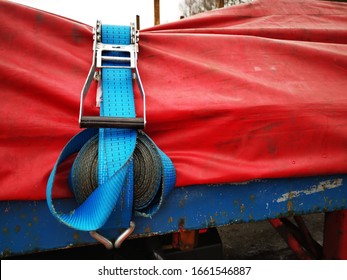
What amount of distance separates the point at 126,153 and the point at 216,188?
342 millimetres

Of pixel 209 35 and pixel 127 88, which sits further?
pixel 209 35

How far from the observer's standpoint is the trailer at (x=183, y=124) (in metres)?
0.86

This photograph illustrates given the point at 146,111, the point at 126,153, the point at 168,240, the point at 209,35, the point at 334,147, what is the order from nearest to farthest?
1. the point at 126,153
2. the point at 146,111
3. the point at 334,147
4. the point at 209,35
5. the point at 168,240

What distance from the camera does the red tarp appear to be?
0.88 m

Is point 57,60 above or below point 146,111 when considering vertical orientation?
above

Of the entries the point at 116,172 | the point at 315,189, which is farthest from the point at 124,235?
the point at 315,189

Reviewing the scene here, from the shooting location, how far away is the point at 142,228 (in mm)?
935

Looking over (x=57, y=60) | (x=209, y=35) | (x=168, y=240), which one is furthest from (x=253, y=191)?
(x=57, y=60)

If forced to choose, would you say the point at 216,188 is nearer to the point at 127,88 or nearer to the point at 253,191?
the point at 253,191

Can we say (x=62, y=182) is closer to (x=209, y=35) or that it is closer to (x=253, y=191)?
(x=253, y=191)

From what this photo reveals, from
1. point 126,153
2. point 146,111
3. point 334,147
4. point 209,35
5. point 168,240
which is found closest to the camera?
point 126,153

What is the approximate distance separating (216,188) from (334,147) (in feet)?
1.53

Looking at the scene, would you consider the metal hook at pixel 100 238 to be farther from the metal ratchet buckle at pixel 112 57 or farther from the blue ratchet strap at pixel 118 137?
the metal ratchet buckle at pixel 112 57
